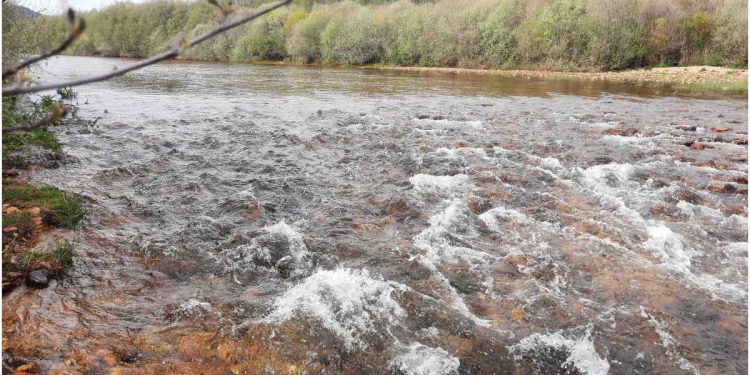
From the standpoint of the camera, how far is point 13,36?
12.8 meters

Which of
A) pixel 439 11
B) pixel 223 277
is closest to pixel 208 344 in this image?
pixel 223 277

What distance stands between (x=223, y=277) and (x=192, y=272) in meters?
0.47

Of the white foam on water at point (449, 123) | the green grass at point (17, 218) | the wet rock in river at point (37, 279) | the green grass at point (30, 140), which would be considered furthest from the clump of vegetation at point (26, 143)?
the white foam on water at point (449, 123)

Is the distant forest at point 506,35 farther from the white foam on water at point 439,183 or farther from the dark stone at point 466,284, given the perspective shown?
the dark stone at point 466,284

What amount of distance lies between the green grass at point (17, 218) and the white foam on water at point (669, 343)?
876 cm

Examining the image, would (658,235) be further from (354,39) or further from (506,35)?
(354,39)

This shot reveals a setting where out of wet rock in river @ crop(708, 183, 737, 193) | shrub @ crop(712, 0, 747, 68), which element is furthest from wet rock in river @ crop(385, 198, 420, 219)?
shrub @ crop(712, 0, 747, 68)

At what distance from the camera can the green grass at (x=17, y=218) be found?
6.75 m

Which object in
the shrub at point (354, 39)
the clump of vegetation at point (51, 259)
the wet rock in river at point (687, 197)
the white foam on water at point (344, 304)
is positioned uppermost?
the shrub at point (354, 39)

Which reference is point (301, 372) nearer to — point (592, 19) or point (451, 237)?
point (451, 237)

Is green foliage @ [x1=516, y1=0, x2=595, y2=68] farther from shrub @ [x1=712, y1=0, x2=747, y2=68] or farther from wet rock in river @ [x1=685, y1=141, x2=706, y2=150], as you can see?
wet rock in river @ [x1=685, y1=141, x2=706, y2=150]

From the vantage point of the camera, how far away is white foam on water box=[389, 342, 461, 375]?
4.63 m

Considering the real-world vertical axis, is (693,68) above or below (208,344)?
above

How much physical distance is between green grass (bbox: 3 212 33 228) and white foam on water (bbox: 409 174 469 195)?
274 inches
